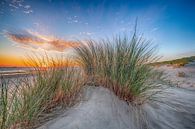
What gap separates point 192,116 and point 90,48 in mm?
2050

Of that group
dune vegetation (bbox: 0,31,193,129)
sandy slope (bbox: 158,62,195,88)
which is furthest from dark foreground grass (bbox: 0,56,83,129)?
sandy slope (bbox: 158,62,195,88)

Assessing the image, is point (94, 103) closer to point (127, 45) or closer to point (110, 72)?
point (110, 72)

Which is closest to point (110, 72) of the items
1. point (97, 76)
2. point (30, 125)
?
point (97, 76)

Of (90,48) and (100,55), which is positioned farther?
(90,48)

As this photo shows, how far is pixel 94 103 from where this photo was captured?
2.59 metres

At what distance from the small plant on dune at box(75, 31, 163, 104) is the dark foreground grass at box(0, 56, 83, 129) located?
404 mm

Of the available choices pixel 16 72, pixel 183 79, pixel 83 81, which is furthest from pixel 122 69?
pixel 16 72

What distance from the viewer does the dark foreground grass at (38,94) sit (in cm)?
184

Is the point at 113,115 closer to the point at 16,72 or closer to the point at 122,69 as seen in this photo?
the point at 122,69

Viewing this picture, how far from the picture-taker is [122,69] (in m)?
2.91

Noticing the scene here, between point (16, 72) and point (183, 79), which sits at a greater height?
point (16, 72)

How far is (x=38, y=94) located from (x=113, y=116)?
92cm

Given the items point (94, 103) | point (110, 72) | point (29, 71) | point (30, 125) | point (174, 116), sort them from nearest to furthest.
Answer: point (30, 125)
point (94, 103)
point (29, 71)
point (110, 72)
point (174, 116)

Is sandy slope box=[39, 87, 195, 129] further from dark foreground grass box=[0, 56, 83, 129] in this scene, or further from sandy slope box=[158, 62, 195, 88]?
sandy slope box=[158, 62, 195, 88]
